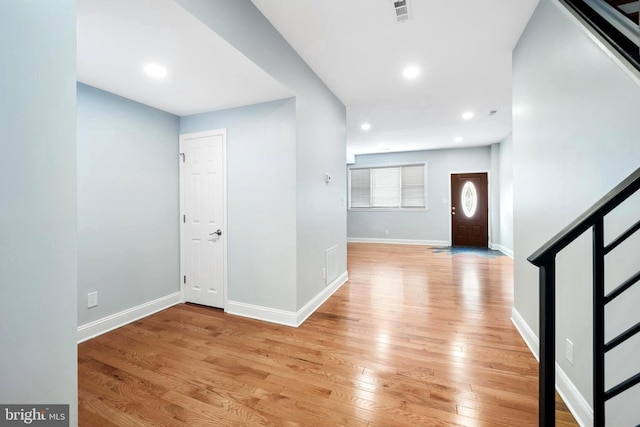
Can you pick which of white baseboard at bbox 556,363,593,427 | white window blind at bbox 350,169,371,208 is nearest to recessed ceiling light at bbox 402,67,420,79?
white baseboard at bbox 556,363,593,427

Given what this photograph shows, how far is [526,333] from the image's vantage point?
2412 mm

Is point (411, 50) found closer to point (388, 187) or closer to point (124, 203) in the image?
point (124, 203)

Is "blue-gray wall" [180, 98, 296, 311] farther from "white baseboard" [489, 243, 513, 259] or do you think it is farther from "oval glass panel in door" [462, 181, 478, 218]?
"oval glass panel in door" [462, 181, 478, 218]

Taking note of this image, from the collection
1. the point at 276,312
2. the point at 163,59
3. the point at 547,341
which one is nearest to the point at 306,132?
the point at 163,59

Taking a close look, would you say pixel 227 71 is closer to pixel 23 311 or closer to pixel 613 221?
pixel 23 311

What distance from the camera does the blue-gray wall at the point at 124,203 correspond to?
2.56 metres

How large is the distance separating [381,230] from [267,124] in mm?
6238

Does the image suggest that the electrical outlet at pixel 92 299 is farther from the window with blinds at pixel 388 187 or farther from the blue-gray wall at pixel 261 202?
the window with blinds at pixel 388 187

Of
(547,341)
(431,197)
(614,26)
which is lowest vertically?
(547,341)

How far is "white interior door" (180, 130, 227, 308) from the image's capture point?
3215mm

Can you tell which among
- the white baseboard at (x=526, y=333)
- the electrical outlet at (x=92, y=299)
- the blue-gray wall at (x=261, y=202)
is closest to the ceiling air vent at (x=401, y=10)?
the blue-gray wall at (x=261, y=202)

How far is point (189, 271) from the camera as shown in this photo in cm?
346

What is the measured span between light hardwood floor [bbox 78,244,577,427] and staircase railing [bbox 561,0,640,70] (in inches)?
75.1

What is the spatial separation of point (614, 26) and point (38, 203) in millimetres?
2569
